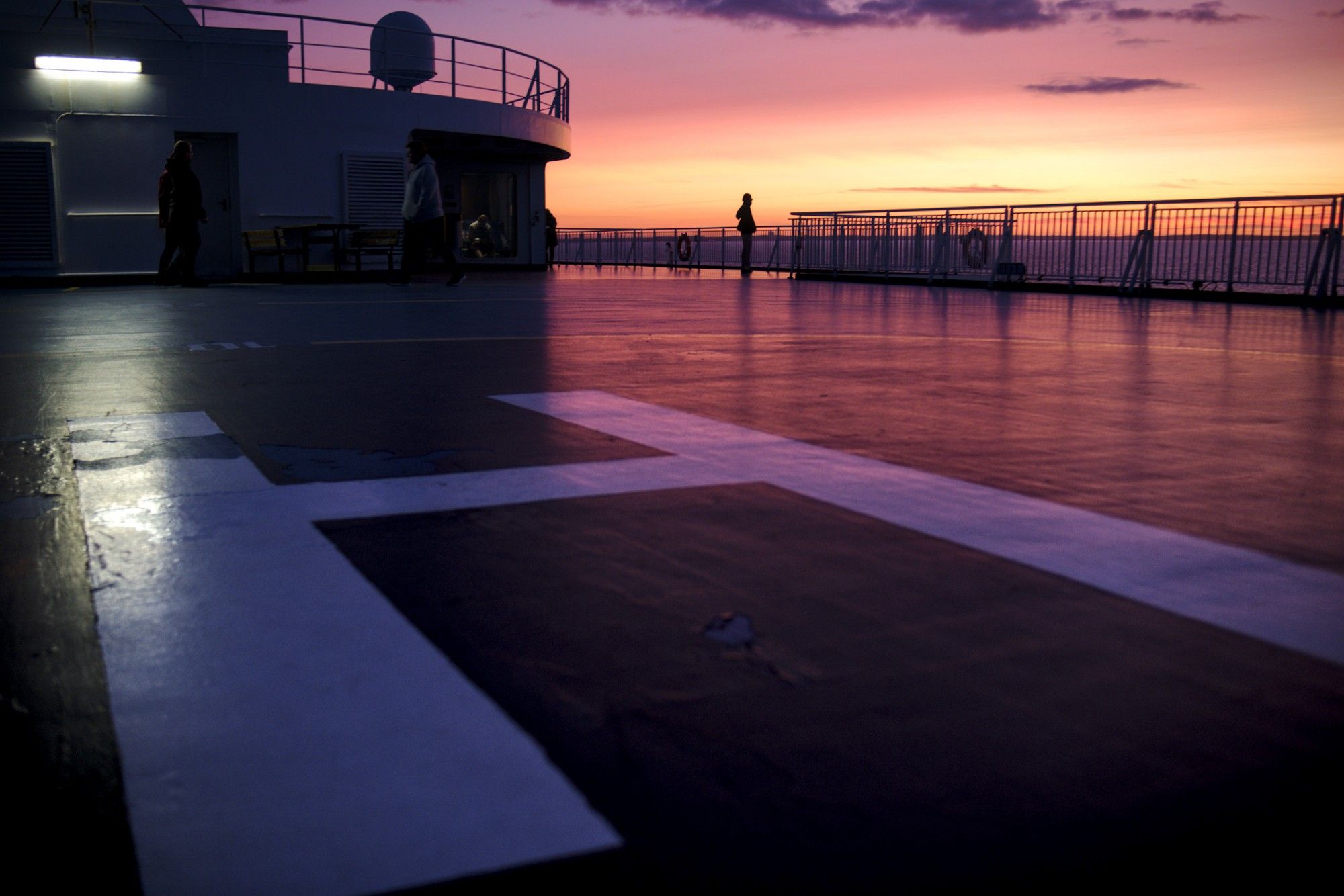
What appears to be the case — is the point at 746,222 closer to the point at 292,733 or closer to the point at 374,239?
the point at 374,239

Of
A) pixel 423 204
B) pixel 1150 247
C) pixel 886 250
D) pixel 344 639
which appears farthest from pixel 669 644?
pixel 886 250

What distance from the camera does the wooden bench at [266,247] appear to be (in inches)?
791

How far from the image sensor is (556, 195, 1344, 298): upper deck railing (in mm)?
16094

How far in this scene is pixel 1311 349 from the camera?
8898mm

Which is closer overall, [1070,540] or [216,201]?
[1070,540]

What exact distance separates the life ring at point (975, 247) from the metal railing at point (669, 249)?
34.7ft

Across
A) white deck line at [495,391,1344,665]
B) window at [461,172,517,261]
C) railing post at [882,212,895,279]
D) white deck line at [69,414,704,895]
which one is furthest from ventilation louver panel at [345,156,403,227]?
white deck line at [69,414,704,895]

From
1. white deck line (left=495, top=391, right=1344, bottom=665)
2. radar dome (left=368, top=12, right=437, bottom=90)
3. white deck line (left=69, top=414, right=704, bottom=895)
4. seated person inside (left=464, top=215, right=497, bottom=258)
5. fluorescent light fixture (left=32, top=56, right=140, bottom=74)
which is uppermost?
radar dome (left=368, top=12, right=437, bottom=90)

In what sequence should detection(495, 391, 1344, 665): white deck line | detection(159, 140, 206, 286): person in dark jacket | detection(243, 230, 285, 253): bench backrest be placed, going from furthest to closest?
1. detection(243, 230, 285, 253): bench backrest
2. detection(159, 140, 206, 286): person in dark jacket
3. detection(495, 391, 1344, 665): white deck line

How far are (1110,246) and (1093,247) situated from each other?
344mm

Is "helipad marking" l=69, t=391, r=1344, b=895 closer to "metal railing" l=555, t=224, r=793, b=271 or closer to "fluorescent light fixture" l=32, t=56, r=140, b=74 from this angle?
"fluorescent light fixture" l=32, t=56, r=140, b=74

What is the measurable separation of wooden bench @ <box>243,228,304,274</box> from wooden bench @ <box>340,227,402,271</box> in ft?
2.90

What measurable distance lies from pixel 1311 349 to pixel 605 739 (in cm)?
873

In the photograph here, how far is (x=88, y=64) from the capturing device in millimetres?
18891
